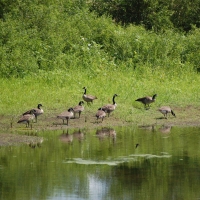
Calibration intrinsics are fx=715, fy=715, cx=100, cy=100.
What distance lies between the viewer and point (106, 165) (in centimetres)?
1545

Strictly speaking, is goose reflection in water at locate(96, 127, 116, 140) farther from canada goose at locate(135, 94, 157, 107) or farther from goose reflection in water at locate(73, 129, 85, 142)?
canada goose at locate(135, 94, 157, 107)

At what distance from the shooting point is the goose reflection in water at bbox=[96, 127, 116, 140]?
61.6ft

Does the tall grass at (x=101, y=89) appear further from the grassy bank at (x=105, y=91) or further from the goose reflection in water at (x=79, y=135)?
the goose reflection in water at (x=79, y=135)

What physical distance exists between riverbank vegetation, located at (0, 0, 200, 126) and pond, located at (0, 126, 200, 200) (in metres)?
2.80

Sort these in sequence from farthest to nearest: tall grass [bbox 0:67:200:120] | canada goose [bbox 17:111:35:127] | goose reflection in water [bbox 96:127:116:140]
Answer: tall grass [bbox 0:67:200:120] → canada goose [bbox 17:111:35:127] → goose reflection in water [bbox 96:127:116:140]

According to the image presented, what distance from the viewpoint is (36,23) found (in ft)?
91.7

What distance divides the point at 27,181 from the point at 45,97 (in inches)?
335

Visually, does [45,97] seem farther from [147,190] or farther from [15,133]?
[147,190]

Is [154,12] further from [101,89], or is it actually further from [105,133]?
[105,133]

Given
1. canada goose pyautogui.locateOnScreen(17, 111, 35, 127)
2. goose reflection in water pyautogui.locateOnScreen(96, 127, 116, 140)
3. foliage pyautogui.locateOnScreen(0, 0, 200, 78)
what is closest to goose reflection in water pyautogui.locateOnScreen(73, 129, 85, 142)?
goose reflection in water pyautogui.locateOnScreen(96, 127, 116, 140)

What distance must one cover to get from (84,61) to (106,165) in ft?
37.5

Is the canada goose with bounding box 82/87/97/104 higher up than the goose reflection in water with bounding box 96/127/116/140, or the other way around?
the canada goose with bounding box 82/87/97/104

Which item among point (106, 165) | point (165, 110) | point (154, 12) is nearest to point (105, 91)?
point (165, 110)

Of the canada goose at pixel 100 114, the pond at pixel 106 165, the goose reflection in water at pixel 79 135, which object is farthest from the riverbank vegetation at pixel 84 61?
the pond at pixel 106 165
